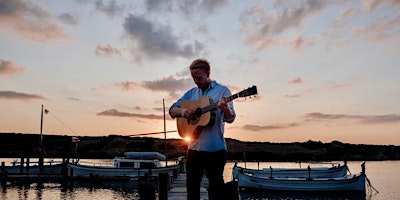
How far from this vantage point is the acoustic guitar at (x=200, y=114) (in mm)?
5750

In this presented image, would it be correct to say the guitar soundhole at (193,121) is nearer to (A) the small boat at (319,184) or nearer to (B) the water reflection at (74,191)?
(B) the water reflection at (74,191)

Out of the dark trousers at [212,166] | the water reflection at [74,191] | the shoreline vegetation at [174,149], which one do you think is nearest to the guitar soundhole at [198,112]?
the dark trousers at [212,166]

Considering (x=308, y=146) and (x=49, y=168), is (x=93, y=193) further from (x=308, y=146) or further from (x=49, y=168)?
(x=308, y=146)

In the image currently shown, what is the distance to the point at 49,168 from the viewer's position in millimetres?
53625

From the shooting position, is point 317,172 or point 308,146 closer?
point 317,172

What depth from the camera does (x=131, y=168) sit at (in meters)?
48.0

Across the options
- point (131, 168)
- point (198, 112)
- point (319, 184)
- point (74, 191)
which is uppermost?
point (198, 112)

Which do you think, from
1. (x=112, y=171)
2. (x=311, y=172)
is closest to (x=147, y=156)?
(x=112, y=171)

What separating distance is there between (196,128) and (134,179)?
42923 mm

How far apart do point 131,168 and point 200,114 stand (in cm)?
4336

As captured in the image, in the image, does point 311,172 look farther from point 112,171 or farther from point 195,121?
point 195,121

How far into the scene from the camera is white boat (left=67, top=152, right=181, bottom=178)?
157 feet

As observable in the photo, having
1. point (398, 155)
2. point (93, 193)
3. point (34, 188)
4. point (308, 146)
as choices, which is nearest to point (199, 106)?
point (93, 193)

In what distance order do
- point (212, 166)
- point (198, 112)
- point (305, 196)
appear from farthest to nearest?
point (305, 196), point (198, 112), point (212, 166)
